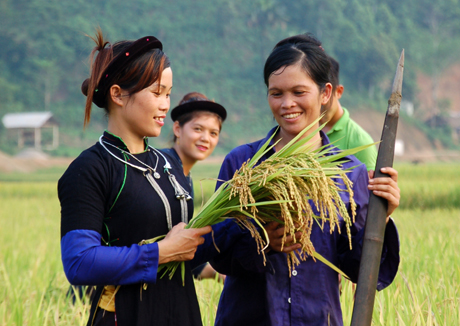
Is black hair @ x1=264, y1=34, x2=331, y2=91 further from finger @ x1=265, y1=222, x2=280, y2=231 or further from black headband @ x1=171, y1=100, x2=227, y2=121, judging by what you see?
black headband @ x1=171, y1=100, x2=227, y2=121

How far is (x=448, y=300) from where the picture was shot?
2834 millimetres

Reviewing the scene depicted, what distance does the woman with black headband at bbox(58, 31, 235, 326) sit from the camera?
152 cm

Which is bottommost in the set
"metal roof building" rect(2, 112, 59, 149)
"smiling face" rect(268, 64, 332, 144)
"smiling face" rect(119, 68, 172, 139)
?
"smiling face" rect(119, 68, 172, 139)

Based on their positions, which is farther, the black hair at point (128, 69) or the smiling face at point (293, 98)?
the smiling face at point (293, 98)

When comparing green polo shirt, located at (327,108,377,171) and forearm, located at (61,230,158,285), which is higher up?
green polo shirt, located at (327,108,377,171)

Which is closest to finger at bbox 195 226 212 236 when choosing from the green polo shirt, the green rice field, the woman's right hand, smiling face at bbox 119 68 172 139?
the woman's right hand

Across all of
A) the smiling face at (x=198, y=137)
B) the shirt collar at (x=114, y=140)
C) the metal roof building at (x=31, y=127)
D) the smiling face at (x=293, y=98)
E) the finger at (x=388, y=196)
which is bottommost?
the finger at (x=388, y=196)

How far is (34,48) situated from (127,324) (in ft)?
176

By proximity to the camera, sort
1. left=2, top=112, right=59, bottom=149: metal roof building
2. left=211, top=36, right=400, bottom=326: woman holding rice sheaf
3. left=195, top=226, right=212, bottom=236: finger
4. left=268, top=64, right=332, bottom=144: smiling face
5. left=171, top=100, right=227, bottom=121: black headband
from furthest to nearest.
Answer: left=2, top=112, right=59, bottom=149: metal roof building
left=171, top=100, right=227, bottom=121: black headband
left=268, top=64, right=332, bottom=144: smiling face
left=211, top=36, right=400, bottom=326: woman holding rice sheaf
left=195, top=226, right=212, bottom=236: finger

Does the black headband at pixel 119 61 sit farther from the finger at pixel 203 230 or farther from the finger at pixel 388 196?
the finger at pixel 388 196

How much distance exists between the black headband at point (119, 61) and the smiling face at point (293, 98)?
480mm

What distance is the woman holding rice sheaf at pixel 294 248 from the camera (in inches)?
70.5

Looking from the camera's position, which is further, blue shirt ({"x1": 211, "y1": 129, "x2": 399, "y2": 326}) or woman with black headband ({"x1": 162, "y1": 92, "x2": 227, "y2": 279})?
woman with black headband ({"x1": 162, "y1": 92, "x2": 227, "y2": 279})

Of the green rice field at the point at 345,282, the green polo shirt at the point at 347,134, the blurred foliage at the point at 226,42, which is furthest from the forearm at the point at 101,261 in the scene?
the blurred foliage at the point at 226,42
